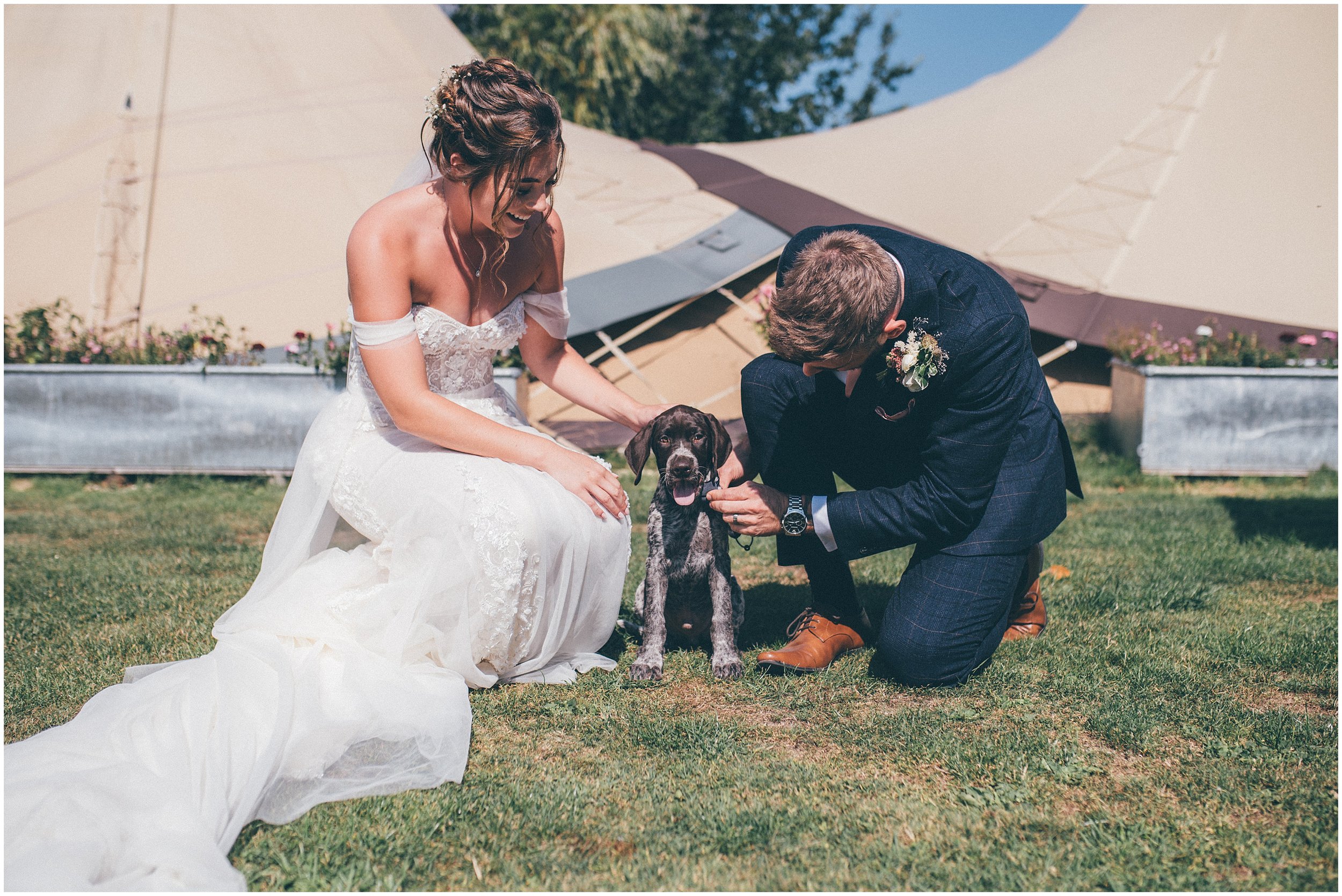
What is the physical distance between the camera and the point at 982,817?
256 cm

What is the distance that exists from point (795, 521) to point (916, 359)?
773 millimetres

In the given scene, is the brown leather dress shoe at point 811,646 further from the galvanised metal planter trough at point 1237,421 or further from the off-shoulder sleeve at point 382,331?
the galvanised metal planter trough at point 1237,421

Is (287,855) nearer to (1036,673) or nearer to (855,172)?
(1036,673)

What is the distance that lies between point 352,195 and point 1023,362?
8306 millimetres

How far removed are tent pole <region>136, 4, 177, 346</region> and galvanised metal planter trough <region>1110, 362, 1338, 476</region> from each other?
875cm

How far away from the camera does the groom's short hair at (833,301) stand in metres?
2.72

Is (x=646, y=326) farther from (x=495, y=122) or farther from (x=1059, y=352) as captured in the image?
(x=495, y=122)

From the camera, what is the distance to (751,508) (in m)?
3.40

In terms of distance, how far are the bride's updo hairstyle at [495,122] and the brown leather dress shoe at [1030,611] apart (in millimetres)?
2490

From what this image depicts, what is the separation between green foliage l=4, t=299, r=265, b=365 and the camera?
25.4 feet

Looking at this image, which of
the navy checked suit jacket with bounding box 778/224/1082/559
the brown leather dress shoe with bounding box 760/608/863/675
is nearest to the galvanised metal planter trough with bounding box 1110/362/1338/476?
the navy checked suit jacket with bounding box 778/224/1082/559

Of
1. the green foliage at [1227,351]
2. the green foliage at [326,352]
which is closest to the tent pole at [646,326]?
the green foliage at [326,352]

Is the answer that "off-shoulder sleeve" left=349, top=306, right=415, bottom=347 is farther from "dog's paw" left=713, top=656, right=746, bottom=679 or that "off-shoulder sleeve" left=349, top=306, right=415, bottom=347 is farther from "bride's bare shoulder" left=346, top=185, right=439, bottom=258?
"dog's paw" left=713, top=656, right=746, bottom=679

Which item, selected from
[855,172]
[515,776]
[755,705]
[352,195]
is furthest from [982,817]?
[855,172]
